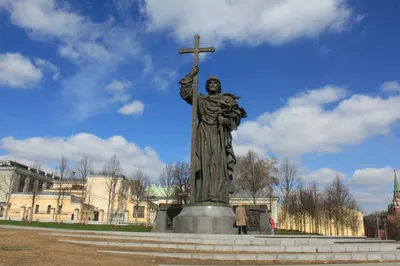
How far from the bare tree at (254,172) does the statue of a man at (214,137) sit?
35.2 meters

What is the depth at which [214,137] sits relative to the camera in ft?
45.9

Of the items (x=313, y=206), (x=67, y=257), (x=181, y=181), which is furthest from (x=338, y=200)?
(x=67, y=257)

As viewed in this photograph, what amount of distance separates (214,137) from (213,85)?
2305mm

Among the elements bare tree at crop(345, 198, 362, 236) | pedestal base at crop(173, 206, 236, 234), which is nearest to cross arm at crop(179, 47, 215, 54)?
pedestal base at crop(173, 206, 236, 234)

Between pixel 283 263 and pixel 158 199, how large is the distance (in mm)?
62306

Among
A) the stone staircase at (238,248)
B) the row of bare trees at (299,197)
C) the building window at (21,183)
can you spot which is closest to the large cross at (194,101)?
the stone staircase at (238,248)

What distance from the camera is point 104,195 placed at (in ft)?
204

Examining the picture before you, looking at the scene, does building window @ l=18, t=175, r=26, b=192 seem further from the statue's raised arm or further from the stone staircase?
the statue's raised arm

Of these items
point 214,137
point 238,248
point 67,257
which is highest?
point 214,137

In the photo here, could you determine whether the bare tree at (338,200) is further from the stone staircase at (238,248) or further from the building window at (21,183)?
the building window at (21,183)

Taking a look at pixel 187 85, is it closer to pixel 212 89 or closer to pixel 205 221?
pixel 212 89

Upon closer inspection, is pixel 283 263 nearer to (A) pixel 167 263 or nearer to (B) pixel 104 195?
(A) pixel 167 263

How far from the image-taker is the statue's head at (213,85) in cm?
1452

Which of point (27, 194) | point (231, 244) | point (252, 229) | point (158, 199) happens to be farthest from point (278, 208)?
point (231, 244)
